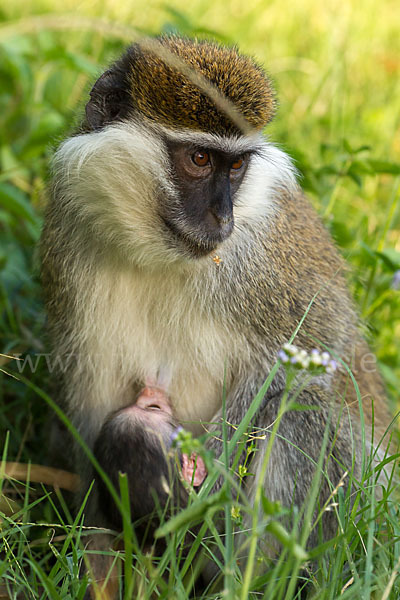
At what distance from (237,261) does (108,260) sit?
1.69 ft

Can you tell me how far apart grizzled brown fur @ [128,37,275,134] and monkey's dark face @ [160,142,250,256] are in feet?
0.33

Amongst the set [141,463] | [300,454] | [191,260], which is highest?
[191,260]

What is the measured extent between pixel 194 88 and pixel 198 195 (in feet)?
1.23

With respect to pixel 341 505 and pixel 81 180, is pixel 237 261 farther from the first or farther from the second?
pixel 341 505

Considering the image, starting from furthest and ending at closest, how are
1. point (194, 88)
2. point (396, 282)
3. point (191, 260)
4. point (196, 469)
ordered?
point (396, 282), point (196, 469), point (191, 260), point (194, 88)

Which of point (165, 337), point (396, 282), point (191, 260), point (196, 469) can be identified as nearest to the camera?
point (191, 260)

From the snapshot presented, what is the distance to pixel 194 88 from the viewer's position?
282 centimetres


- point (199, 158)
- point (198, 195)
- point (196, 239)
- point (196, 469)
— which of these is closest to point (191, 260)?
point (196, 239)

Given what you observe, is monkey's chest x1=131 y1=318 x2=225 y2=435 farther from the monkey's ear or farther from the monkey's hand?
the monkey's ear

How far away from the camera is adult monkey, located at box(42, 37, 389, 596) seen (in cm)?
289

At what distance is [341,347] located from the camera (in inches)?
137

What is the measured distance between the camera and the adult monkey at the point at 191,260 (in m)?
2.89

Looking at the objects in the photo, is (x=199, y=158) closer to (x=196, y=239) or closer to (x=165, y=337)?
(x=196, y=239)

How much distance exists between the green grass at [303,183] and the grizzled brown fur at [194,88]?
0.31m
